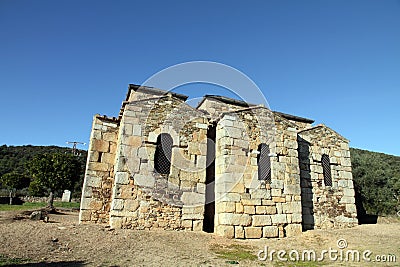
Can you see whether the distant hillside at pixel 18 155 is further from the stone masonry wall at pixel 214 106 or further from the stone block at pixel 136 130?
the stone block at pixel 136 130

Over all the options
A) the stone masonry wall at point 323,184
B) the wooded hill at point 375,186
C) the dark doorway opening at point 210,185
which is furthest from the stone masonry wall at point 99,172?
the wooded hill at point 375,186

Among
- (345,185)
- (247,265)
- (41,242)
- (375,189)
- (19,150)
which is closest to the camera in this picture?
(247,265)

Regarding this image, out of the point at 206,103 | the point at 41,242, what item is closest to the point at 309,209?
the point at 206,103

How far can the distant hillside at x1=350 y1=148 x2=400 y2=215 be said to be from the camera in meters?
17.8

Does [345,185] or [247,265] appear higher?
[345,185]

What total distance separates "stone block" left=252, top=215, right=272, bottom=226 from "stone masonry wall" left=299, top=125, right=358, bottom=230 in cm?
214

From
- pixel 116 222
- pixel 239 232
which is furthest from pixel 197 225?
pixel 116 222

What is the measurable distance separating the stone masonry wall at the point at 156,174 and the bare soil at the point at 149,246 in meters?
0.55

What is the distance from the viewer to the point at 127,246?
6.89 metres

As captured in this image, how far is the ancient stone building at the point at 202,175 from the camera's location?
891 cm

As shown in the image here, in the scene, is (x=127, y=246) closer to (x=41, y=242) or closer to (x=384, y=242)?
(x=41, y=242)

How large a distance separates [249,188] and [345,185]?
209 inches

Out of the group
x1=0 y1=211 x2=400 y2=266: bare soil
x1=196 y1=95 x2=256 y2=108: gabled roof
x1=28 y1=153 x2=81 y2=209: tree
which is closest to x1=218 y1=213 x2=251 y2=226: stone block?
x1=0 y1=211 x2=400 y2=266: bare soil

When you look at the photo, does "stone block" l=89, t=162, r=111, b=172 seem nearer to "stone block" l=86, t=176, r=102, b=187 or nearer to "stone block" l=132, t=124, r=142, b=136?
"stone block" l=86, t=176, r=102, b=187
